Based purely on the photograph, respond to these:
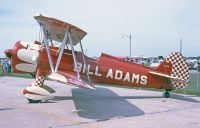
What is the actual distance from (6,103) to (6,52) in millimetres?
2000

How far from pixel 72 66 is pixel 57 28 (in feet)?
5.24

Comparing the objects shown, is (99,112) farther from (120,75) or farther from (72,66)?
(120,75)

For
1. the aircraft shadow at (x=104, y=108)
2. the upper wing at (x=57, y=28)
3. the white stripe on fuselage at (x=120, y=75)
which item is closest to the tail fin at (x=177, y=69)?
the white stripe on fuselage at (x=120, y=75)

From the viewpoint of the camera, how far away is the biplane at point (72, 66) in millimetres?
11555

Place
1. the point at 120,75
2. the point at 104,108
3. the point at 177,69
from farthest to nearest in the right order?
1. the point at 177,69
2. the point at 120,75
3. the point at 104,108

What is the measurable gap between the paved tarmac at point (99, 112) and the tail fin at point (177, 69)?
2.20 ft

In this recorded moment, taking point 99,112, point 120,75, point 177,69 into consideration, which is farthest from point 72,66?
point 177,69

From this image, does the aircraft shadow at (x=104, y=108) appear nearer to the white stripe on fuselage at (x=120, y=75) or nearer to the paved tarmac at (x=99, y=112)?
the paved tarmac at (x=99, y=112)

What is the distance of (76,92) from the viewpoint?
15594 mm

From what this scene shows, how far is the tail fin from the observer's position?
47.0 feet

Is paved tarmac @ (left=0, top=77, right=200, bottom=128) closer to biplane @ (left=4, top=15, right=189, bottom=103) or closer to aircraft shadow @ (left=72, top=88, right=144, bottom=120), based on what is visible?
aircraft shadow @ (left=72, top=88, right=144, bottom=120)

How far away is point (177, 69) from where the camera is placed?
47.7 ft

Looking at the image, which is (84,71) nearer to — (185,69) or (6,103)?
(6,103)

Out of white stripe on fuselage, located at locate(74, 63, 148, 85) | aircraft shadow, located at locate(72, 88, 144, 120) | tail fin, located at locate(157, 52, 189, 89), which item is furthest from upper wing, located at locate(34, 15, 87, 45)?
tail fin, located at locate(157, 52, 189, 89)
